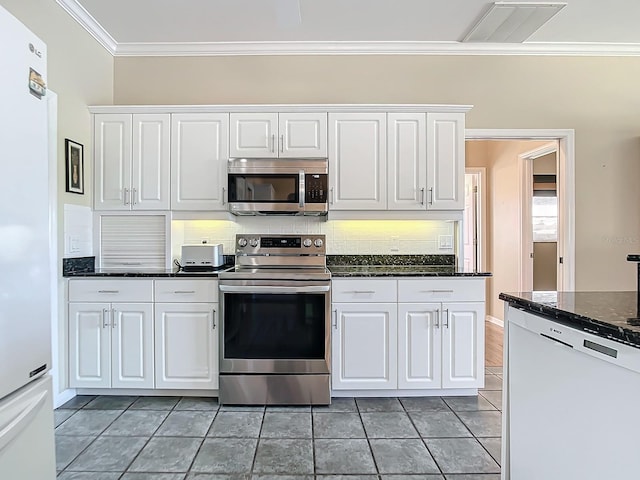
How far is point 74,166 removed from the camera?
2748 mm

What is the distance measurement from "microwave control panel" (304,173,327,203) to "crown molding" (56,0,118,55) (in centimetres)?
199

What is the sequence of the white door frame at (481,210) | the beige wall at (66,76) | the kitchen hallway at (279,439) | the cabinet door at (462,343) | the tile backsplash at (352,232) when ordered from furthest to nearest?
the white door frame at (481,210), the tile backsplash at (352,232), the cabinet door at (462,343), the beige wall at (66,76), the kitchen hallway at (279,439)

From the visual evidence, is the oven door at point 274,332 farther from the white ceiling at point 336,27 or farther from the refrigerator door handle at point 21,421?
the white ceiling at point 336,27

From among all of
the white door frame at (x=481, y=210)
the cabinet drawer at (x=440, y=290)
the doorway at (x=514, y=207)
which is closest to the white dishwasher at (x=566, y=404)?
the cabinet drawer at (x=440, y=290)

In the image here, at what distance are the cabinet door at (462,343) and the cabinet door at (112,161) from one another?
2551 mm

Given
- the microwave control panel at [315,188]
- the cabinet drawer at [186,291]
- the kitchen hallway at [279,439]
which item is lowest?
the kitchen hallway at [279,439]

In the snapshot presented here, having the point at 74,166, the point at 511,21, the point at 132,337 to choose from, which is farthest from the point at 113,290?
the point at 511,21

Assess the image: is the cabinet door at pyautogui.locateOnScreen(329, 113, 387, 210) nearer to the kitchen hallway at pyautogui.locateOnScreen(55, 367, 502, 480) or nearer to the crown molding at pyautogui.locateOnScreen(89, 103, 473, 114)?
the crown molding at pyautogui.locateOnScreen(89, 103, 473, 114)

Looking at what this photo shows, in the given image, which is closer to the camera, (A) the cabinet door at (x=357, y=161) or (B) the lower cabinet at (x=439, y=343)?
(B) the lower cabinet at (x=439, y=343)

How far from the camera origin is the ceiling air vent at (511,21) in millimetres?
2674

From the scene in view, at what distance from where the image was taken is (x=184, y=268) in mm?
2939

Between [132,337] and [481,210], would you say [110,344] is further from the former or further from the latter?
[481,210]

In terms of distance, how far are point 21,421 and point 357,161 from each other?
8.02 feet

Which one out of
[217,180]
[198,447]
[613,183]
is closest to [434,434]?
[198,447]
